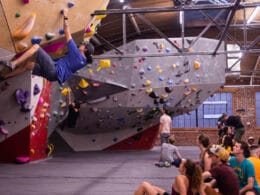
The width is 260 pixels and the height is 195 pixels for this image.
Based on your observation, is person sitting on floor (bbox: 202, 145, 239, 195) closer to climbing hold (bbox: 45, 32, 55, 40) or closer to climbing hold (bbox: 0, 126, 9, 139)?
climbing hold (bbox: 45, 32, 55, 40)

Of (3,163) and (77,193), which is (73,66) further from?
(3,163)

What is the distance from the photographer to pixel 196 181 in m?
3.62

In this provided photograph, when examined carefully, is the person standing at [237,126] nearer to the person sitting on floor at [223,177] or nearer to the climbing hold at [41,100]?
the climbing hold at [41,100]

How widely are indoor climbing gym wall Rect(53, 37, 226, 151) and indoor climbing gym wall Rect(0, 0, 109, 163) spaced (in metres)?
1.30

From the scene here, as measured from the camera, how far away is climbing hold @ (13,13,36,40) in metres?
4.09

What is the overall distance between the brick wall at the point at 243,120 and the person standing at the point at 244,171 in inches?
614

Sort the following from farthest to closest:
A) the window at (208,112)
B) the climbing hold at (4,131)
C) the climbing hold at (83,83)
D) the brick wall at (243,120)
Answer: the window at (208,112), the brick wall at (243,120), the climbing hold at (83,83), the climbing hold at (4,131)

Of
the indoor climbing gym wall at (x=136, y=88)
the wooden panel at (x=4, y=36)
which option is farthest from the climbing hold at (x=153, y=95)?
the wooden panel at (x=4, y=36)

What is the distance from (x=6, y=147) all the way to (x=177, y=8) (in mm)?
5288

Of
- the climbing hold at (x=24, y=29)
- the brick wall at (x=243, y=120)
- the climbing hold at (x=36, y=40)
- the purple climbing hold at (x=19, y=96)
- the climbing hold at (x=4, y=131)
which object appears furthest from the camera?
the brick wall at (x=243, y=120)

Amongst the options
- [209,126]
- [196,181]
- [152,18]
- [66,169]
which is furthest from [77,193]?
[209,126]

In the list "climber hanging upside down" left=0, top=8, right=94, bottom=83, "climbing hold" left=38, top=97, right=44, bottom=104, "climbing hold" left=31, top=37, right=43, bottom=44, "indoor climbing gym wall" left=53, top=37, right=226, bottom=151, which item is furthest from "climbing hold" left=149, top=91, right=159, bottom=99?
"climbing hold" left=31, top=37, right=43, bottom=44

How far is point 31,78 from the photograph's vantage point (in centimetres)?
856

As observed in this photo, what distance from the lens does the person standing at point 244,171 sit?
4.18 meters
